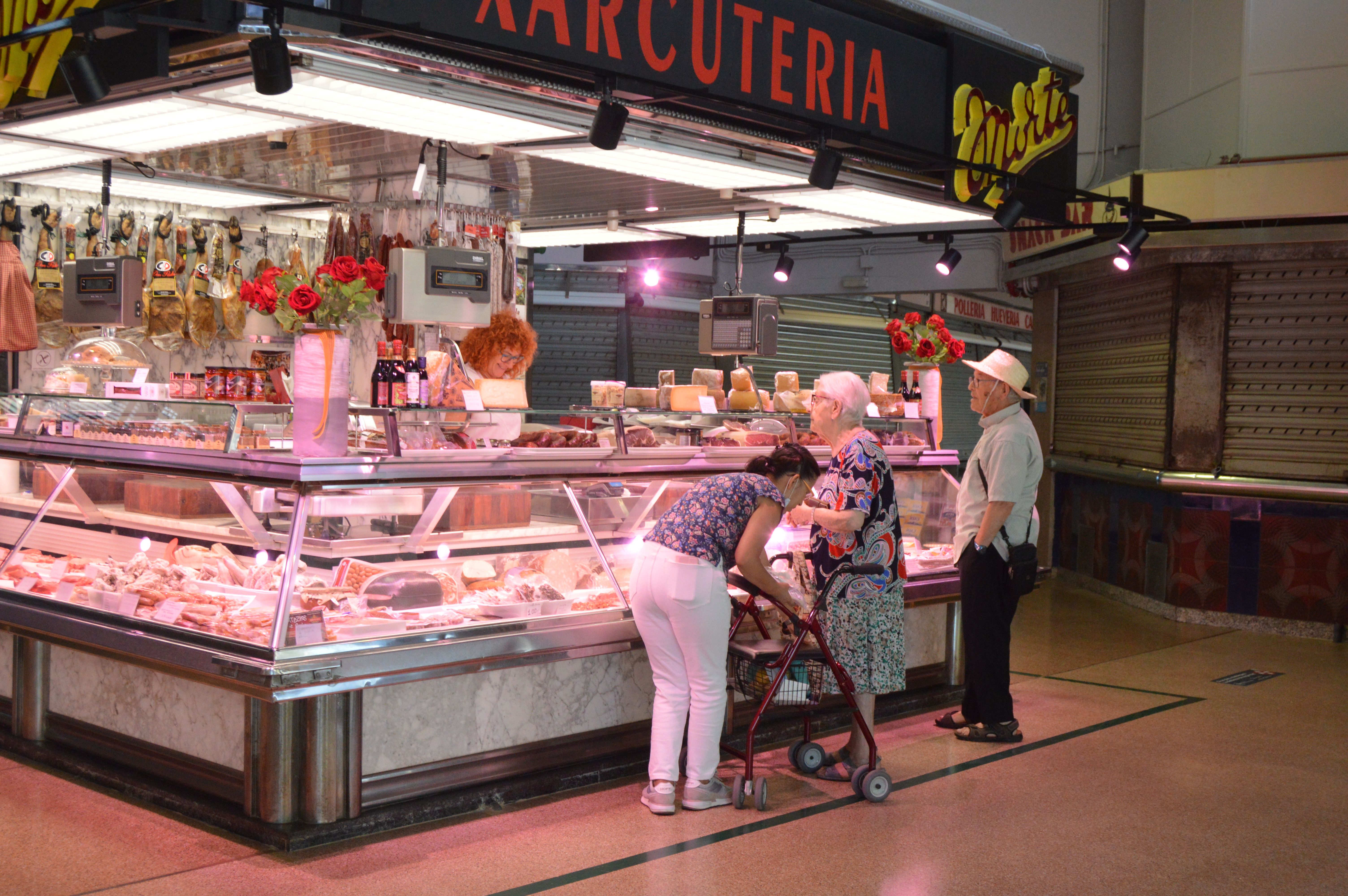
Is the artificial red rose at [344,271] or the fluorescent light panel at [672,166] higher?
the fluorescent light panel at [672,166]

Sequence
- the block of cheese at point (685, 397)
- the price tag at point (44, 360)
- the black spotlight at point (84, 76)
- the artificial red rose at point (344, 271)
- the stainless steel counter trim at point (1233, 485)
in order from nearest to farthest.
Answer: the artificial red rose at point (344, 271) → the black spotlight at point (84, 76) → the block of cheese at point (685, 397) → the price tag at point (44, 360) → the stainless steel counter trim at point (1233, 485)

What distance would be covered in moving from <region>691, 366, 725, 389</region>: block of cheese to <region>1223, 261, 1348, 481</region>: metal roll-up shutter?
4.64 meters

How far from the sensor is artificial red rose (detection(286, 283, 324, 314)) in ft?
13.5

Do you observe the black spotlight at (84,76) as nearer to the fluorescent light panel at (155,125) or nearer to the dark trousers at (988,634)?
the fluorescent light panel at (155,125)

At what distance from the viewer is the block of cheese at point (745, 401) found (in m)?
6.51

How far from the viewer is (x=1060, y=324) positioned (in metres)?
11.8

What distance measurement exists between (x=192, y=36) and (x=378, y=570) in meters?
2.03

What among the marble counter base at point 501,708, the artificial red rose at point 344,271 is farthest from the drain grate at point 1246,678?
the artificial red rose at point 344,271

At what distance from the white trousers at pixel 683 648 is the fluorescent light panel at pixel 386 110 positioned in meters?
1.86

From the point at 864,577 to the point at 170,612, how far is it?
2611 millimetres

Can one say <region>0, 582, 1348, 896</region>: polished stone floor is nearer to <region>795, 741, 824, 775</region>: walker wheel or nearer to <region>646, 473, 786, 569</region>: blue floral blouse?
<region>795, 741, 824, 775</region>: walker wheel

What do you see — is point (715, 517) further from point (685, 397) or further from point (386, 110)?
point (386, 110)

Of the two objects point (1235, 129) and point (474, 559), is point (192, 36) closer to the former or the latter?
point (474, 559)

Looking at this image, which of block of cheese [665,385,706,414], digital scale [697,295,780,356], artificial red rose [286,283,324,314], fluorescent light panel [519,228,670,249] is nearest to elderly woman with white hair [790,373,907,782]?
block of cheese [665,385,706,414]
